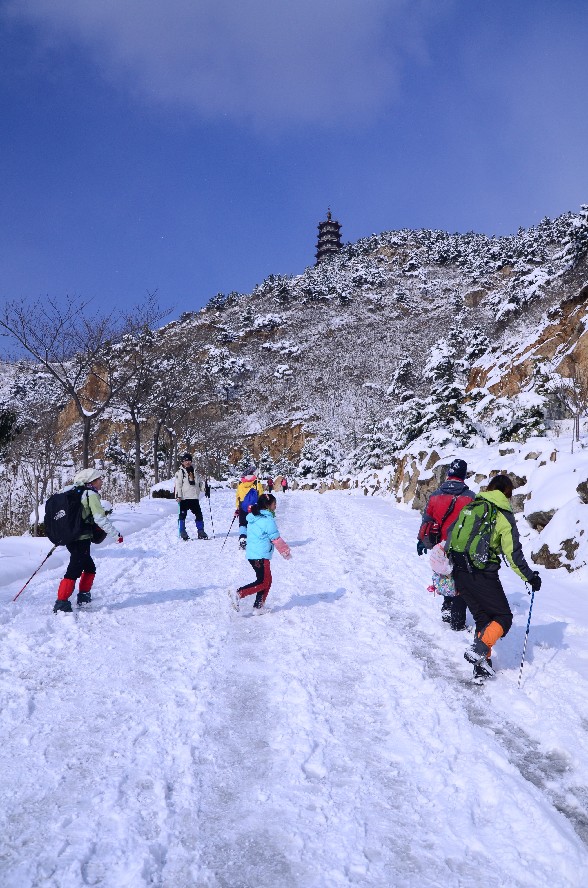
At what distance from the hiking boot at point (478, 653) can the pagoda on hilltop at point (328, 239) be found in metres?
125

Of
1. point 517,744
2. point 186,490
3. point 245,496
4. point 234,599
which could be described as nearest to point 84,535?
point 234,599

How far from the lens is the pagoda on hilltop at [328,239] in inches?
4779

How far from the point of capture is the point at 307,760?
2988 millimetres

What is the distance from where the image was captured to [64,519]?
5.83 meters

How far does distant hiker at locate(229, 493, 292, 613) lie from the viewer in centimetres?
615

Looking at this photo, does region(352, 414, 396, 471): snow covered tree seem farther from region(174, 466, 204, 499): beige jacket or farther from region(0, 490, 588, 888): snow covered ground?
region(0, 490, 588, 888): snow covered ground

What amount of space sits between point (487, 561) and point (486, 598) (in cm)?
34

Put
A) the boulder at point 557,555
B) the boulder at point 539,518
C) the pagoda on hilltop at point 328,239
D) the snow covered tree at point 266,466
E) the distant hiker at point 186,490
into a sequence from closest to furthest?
the boulder at point 557,555 → the boulder at point 539,518 → the distant hiker at point 186,490 → the snow covered tree at point 266,466 → the pagoda on hilltop at point 328,239

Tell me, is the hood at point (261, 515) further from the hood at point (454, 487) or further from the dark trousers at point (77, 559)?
the hood at point (454, 487)

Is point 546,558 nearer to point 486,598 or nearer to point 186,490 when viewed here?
point 486,598

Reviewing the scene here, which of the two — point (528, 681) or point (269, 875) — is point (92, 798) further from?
point (528, 681)

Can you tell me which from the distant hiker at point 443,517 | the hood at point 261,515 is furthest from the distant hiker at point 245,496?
the distant hiker at point 443,517

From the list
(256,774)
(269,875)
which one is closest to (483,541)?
(256,774)

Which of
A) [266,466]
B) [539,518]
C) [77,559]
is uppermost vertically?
[77,559]
